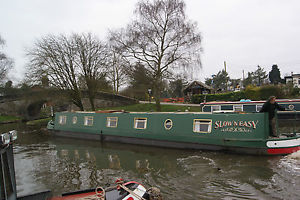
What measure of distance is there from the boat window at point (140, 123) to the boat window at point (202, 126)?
2.99 meters

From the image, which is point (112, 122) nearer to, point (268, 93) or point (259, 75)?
point (268, 93)

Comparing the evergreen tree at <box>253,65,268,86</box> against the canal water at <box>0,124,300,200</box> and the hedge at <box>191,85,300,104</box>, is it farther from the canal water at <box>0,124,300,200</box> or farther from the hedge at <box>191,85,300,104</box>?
the canal water at <box>0,124,300,200</box>

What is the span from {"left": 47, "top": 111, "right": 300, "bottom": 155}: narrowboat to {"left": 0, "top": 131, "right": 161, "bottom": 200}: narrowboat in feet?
19.2

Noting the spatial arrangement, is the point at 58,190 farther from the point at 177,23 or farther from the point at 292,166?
the point at 177,23

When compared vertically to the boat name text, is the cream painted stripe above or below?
below

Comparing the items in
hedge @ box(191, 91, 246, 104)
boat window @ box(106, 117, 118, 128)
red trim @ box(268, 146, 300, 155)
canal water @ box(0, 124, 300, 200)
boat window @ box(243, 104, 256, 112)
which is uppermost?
hedge @ box(191, 91, 246, 104)

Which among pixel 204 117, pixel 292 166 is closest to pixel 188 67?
pixel 204 117

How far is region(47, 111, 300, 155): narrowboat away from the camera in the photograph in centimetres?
864

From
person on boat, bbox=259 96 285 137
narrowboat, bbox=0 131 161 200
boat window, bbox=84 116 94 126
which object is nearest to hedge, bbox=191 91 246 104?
person on boat, bbox=259 96 285 137

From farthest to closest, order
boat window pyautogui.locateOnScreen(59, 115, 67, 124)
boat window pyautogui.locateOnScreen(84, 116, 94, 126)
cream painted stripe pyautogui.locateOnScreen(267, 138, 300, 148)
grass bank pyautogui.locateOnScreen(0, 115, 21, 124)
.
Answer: grass bank pyautogui.locateOnScreen(0, 115, 21, 124) < boat window pyautogui.locateOnScreen(59, 115, 67, 124) < boat window pyautogui.locateOnScreen(84, 116, 94, 126) < cream painted stripe pyautogui.locateOnScreen(267, 138, 300, 148)

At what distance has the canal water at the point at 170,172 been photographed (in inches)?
239

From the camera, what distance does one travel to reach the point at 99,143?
530 inches

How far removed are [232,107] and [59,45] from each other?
1822cm

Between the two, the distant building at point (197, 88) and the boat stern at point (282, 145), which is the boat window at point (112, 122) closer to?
the boat stern at point (282, 145)
